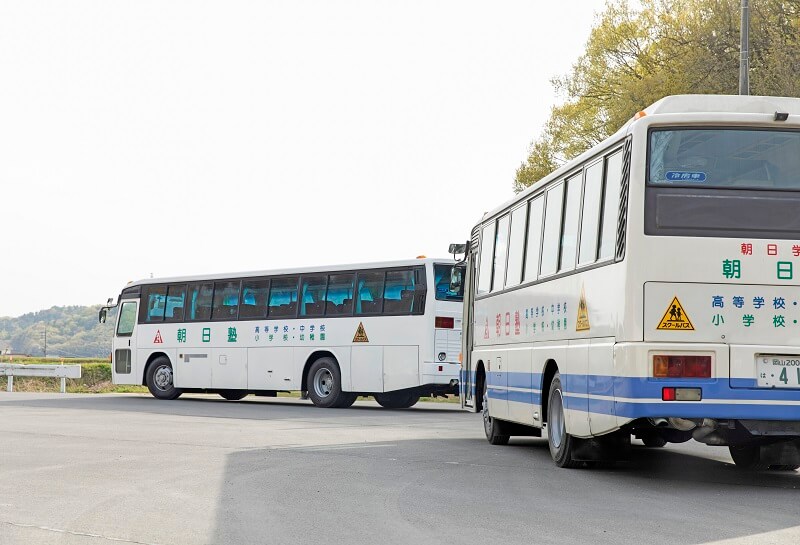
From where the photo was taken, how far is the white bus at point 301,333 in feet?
88.9

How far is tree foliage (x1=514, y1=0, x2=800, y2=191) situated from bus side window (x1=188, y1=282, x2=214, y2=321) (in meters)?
15.4

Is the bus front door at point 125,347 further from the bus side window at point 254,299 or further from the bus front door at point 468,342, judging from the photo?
the bus front door at point 468,342

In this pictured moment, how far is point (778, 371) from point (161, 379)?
2401 centimetres

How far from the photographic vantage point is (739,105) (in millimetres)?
11586

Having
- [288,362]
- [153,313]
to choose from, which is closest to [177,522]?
[288,362]

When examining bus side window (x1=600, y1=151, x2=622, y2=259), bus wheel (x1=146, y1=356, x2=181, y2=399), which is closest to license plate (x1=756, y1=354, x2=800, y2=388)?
bus side window (x1=600, y1=151, x2=622, y2=259)

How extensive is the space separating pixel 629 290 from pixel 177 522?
4.47 meters

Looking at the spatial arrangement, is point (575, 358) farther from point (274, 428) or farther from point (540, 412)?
point (274, 428)

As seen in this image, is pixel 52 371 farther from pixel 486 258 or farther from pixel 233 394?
pixel 486 258

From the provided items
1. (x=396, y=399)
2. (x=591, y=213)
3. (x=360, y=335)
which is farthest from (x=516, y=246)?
(x=396, y=399)

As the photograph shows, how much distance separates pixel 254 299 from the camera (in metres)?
30.4

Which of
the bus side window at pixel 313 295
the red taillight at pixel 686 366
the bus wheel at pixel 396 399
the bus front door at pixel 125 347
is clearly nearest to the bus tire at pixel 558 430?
the red taillight at pixel 686 366

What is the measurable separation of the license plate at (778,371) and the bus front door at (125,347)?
24557 millimetres

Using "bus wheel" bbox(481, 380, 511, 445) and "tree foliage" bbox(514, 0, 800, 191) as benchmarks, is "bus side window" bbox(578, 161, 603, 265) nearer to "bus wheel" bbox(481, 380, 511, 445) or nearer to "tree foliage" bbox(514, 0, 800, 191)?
"bus wheel" bbox(481, 380, 511, 445)
